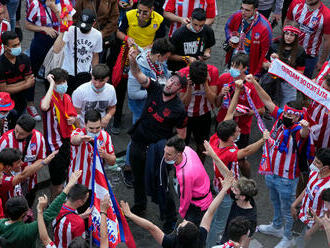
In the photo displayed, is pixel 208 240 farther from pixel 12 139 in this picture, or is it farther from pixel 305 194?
pixel 12 139

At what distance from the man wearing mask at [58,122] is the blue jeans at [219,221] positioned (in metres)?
1.97

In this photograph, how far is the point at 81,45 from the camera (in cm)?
871

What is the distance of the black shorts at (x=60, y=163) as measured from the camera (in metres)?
7.59

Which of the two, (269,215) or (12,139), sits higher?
(12,139)

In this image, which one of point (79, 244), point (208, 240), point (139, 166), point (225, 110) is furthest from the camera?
point (225, 110)

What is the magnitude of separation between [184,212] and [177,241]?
3.85 ft

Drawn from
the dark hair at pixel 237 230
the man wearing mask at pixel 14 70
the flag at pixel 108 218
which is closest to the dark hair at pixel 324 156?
the dark hair at pixel 237 230

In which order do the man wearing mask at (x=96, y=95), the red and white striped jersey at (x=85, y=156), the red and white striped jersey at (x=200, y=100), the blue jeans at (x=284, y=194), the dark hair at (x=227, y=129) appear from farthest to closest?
the red and white striped jersey at (x=200, y=100)
the man wearing mask at (x=96, y=95)
the blue jeans at (x=284, y=194)
the red and white striped jersey at (x=85, y=156)
the dark hair at (x=227, y=129)

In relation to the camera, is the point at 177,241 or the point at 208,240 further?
the point at 208,240

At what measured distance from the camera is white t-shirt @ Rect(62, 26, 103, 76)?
28.5ft

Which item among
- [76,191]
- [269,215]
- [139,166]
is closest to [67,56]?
[139,166]

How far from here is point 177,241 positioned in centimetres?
563

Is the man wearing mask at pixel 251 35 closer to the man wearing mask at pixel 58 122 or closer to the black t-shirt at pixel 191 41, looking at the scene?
the black t-shirt at pixel 191 41

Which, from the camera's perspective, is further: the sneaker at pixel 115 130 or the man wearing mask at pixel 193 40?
the sneaker at pixel 115 130
